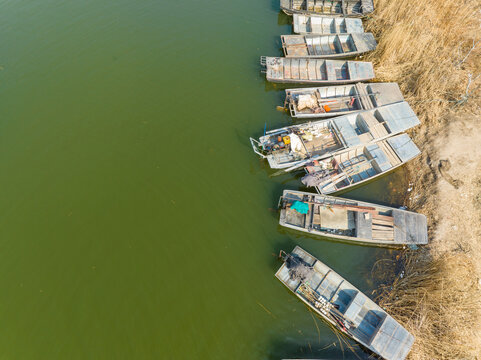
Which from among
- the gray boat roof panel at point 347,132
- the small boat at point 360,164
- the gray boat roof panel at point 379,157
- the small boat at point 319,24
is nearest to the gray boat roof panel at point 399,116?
the small boat at point 360,164

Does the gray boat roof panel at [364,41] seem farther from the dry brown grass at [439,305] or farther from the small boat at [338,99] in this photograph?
the dry brown grass at [439,305]

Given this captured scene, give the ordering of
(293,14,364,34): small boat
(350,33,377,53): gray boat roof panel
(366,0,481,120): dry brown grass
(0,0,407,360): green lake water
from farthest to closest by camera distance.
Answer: (293,14,364,34): small boat
(350,33,377,53): gray boat roof panel
(366,0,481,120): dry brown grass
(0,0,407,360): green lake water

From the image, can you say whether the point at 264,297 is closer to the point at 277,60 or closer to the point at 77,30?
the point at 277,60

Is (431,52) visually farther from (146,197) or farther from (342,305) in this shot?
(146,197)

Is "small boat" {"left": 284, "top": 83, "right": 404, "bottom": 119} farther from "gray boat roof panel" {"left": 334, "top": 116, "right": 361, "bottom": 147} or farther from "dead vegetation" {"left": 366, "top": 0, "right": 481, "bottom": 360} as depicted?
"dead vegetation" {"left": 366, "top": 0, "right": 481, "bottom": 360}

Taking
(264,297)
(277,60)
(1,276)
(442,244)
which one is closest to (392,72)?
(277,60)

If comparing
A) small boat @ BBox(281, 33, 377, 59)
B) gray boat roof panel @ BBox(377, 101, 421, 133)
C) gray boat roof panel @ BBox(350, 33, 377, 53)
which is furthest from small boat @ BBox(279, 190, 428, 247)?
gray boat roof panel @ BBox(350, 33, 377, 53)
